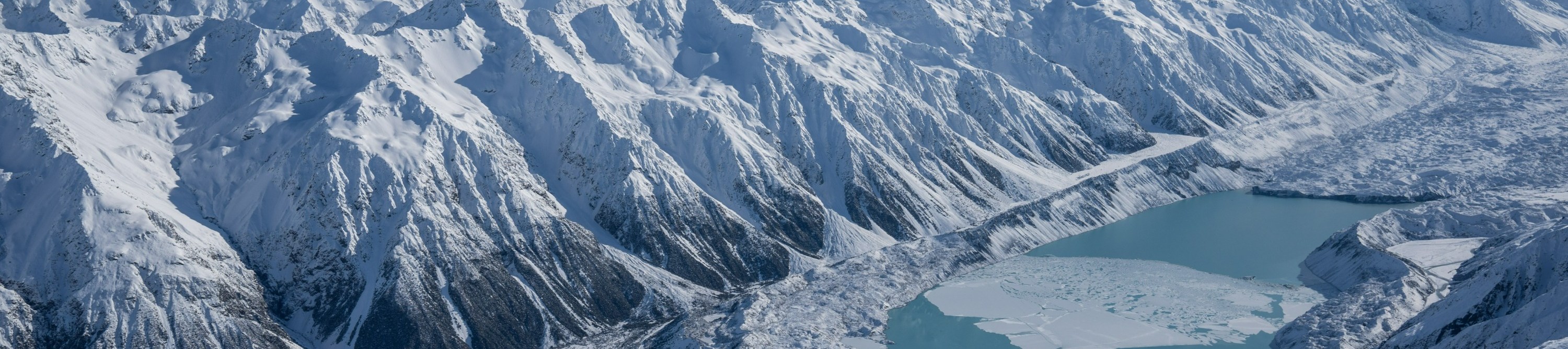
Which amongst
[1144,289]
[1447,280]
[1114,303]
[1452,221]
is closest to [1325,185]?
[1452,221]

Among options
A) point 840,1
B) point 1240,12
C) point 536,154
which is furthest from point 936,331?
point 1240,12

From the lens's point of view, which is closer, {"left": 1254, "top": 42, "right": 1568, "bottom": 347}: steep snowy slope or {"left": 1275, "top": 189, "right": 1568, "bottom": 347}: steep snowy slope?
{"left": 1275, "top": 189, "right": 1568, "bottom": 347}: steep snowy slope

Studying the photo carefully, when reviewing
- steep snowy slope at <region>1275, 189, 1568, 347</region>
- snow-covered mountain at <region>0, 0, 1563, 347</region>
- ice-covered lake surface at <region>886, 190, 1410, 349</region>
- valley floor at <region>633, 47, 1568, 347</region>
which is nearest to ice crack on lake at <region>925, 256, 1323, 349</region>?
ice-covered lake surface at <region>886, 190, 1410, 349</region>

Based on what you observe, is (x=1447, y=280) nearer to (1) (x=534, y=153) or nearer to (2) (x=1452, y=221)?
(2) (x=1452, y=221)

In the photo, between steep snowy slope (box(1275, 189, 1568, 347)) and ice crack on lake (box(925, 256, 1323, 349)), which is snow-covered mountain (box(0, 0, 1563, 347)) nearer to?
ice crack on lake (box(925, 256, 1323, 349))

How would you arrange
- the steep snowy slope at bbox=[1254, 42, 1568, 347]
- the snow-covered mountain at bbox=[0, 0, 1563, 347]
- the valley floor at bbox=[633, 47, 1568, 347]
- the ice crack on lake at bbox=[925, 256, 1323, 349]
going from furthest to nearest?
the valley floor at bbox=[633, 47, 1568, 347]
the ice crack on lake at bbox=[925, 256, 1323, 349]
the snow-covered mountain at bbox=[0, 0, 1563, 347]
the steep snowy slope at bbox=[1254, 42, 1568, 347]

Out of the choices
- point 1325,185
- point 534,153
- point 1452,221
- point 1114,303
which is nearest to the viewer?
point 1114,303

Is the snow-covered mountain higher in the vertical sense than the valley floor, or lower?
higher
